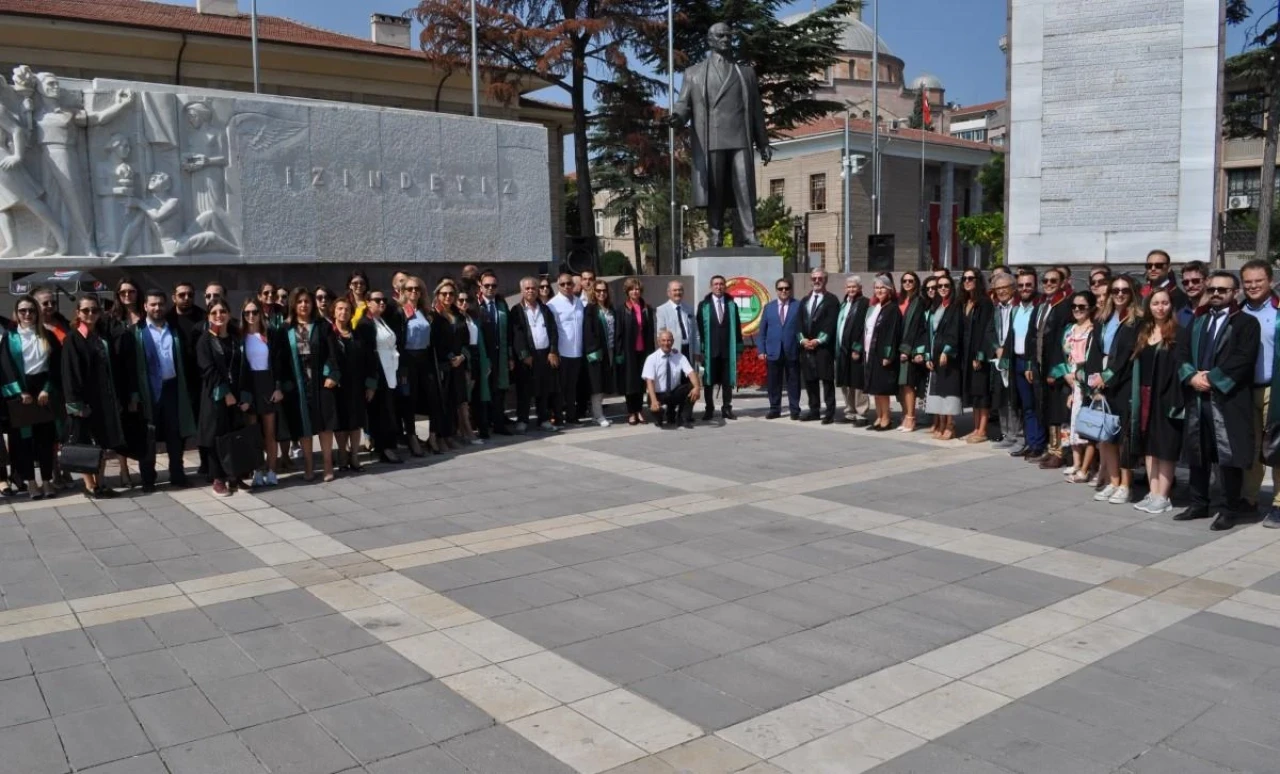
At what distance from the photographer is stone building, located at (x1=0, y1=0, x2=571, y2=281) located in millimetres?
23125

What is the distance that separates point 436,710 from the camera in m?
4.26

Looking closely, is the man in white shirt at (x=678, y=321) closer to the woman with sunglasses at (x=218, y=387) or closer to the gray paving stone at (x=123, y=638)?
the woman with sunglasses at (x=218, y=387)

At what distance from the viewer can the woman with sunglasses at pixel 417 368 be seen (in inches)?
398

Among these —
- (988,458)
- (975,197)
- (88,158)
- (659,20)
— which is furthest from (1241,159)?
(88,158)

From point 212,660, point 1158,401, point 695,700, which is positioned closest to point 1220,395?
point 1158,401

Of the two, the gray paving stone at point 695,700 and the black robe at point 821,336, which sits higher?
the black robe at point 821,336

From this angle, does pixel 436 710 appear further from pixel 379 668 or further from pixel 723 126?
pixel 723 126

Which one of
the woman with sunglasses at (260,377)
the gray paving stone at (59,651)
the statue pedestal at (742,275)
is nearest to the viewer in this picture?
the gray paving stone at (59,651)

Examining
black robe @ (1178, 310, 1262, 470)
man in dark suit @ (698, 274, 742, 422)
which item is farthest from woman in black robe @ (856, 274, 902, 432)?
black robe @ (1178, 310, 1262, 470)

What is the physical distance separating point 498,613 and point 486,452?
513 cm

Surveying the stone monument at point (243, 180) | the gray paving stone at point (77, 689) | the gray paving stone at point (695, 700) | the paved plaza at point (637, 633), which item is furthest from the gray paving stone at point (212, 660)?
the stone monument at point (243, 180)

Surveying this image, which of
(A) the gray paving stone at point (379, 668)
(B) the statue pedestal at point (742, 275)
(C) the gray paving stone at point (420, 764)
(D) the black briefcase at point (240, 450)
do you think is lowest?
(C) the gray paving stone at point (420, 764)

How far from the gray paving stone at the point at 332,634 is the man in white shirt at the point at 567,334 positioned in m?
6.66

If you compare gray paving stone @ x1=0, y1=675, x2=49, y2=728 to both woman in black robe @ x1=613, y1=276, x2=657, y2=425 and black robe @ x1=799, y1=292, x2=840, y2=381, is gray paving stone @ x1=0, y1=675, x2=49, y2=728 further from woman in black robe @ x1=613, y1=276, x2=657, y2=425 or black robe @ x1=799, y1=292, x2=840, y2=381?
black robe @ x1=799, y1=292, x2=840, y2=381
